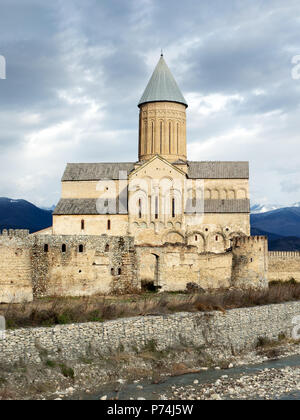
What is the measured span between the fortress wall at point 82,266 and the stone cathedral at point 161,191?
Answer: 10.1 meters

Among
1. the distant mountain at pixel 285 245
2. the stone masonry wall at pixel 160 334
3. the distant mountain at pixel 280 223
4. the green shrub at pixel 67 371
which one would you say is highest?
the distant mountain at pixel 280 223

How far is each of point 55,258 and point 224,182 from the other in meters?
19.5

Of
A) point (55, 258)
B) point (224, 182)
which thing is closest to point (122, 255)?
point (55, 258)

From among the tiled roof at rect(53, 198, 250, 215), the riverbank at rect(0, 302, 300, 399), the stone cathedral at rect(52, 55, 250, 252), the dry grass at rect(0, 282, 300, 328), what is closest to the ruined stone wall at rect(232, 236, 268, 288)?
the dry grass at rect(0, 282, 300, 328)

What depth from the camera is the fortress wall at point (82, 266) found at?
25.8m

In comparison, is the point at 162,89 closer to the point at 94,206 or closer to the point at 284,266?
the point at 94,206

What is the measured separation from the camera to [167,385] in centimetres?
1877

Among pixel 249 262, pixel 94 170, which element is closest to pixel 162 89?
pixel 94 170

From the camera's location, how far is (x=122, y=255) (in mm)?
28062

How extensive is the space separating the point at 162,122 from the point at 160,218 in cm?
736

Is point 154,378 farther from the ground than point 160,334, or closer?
closer

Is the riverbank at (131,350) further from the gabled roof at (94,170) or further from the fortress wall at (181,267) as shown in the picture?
the gabled roof at (94,170)

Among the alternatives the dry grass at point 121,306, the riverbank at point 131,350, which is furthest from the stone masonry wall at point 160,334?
the dry grass at point 121,306
